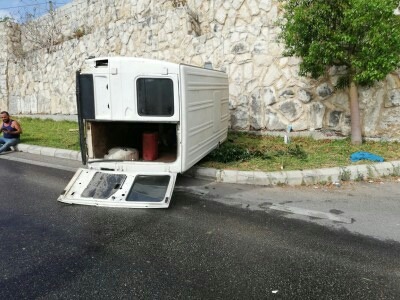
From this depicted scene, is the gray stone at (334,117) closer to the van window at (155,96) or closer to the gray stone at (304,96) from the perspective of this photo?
the gray stone at (304,96)

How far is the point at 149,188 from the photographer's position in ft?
16.4

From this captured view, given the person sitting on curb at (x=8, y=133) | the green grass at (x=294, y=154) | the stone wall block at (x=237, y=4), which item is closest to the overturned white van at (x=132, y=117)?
the green grass at (x=294, y=154)

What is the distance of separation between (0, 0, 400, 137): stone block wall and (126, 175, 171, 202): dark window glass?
4721mm

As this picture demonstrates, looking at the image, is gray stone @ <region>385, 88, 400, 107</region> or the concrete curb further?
gray stone @ <region>385, 88, 400, 107</region>

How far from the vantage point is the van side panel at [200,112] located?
16.7ft

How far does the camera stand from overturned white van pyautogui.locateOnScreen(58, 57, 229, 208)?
16.0ft

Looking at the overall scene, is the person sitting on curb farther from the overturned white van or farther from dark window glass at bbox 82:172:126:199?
dark window glass at bbox 82:172:126:199

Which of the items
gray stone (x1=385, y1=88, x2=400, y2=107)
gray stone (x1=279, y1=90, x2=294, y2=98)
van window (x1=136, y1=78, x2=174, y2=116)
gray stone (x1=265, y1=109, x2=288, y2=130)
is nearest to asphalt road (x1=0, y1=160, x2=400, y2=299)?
van window (x1=136, y1=78, x2=174, y2=116)

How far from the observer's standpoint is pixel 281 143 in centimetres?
840

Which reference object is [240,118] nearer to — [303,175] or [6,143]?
[303,175]

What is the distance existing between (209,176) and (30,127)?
32.5 feet

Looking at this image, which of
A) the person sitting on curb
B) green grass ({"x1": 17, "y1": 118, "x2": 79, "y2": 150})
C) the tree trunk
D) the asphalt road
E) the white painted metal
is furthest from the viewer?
green grass ({"x1": 17, "y1": 118, "x2": 79, "y2": 150})

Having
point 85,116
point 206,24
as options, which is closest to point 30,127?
point 206,24

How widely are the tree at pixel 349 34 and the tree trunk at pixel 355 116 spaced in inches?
23.3
